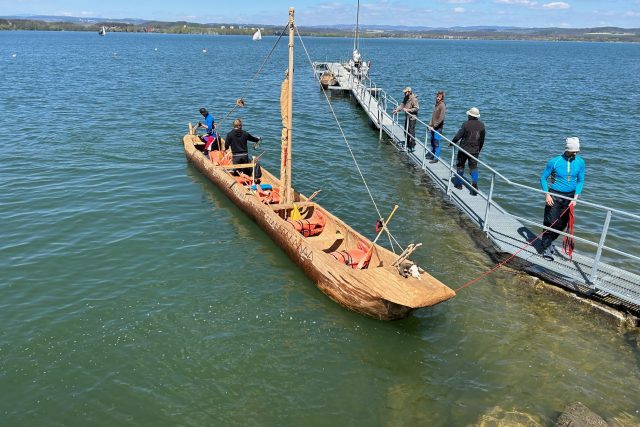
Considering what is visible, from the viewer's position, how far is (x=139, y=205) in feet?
46.1

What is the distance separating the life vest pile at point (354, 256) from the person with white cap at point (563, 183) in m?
3.78

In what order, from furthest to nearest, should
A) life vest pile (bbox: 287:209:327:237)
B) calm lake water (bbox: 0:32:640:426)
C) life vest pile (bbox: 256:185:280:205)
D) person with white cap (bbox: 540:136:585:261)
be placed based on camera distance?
life vest pile (bbox: 256:185:280:205) → life vest pile (bbox: 287:209:327:237) → person with white cap (bbox: 540:136:585:261) → calm lake water (bbox: 0:32:640:426)

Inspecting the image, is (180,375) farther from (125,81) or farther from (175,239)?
(125,81)

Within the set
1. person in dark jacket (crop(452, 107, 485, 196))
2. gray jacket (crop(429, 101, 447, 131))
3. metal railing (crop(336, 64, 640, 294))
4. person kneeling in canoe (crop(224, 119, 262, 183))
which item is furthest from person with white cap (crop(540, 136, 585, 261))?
person kneeling in canoe (crop(224, 119, 262, 183))

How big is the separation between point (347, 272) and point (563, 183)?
15.7ft

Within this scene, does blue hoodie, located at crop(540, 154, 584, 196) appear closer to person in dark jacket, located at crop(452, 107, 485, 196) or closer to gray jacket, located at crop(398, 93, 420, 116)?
person in dark jacket, located at crop(452, 107, 485, 196)

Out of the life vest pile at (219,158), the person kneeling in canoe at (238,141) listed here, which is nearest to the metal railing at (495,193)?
the person kneeling in canoe at (238,141)

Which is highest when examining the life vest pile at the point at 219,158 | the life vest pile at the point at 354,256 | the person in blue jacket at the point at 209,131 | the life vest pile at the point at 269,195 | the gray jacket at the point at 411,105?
the gray jacket at the point at 411,105

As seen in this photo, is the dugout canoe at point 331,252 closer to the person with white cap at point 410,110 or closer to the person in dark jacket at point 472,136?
the person in dark jacket at point 472,136

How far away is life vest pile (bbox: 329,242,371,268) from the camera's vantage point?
31.0 ft

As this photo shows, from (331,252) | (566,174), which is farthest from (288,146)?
(566,174)

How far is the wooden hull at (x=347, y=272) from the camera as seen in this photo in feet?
25.9

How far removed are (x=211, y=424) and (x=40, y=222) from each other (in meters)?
9.19

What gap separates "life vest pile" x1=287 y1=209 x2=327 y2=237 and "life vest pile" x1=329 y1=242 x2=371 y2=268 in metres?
1.52
